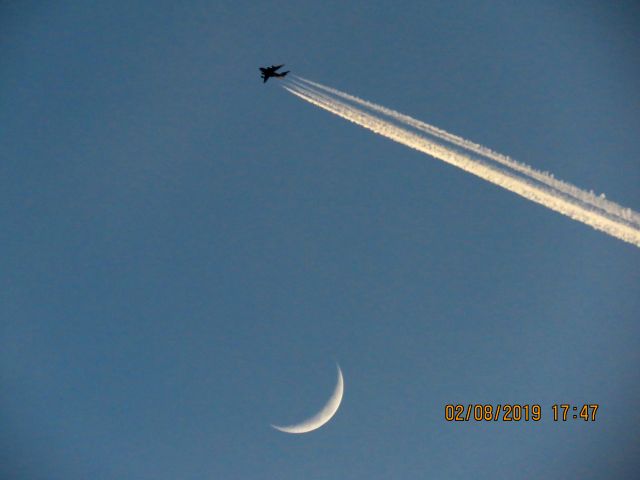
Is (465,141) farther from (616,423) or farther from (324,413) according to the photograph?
(616,423)

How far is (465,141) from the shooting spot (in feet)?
203

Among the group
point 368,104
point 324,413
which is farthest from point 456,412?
point 368,104

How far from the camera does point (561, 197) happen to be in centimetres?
5469

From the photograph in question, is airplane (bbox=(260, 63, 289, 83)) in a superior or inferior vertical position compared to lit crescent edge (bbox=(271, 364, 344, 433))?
superior

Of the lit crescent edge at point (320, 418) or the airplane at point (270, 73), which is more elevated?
the airplane at point (270, 73)

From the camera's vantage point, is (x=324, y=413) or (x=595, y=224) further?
(x=324, y=413)

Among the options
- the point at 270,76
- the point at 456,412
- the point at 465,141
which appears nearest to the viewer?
the point at 465,141

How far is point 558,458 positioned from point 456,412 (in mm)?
68182

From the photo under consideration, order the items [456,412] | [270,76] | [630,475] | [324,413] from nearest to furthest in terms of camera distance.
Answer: [456,412] → [270,76] → [324,413] → [630,475]

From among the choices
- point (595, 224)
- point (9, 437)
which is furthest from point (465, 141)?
point (9, 437)

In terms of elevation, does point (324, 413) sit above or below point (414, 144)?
below

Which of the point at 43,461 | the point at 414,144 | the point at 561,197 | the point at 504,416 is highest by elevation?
the point at 414,144

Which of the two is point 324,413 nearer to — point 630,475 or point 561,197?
point 561,197

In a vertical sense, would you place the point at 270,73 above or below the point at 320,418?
above
